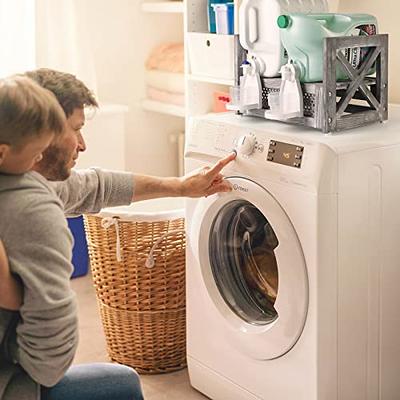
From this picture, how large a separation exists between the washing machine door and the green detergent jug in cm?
34

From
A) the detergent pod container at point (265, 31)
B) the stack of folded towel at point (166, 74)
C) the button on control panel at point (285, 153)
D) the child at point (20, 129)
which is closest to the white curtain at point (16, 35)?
the stack of folded towel at point (166, 74)

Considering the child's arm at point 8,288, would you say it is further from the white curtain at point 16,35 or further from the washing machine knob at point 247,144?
the white curtain at point 16,35

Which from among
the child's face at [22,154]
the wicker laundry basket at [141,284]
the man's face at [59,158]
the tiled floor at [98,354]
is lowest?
the tiled floor at [98,354]

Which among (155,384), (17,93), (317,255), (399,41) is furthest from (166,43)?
(17,93)

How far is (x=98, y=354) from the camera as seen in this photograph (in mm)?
2889

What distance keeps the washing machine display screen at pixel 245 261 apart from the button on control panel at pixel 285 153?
0.65 feet

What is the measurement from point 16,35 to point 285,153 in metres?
1.65

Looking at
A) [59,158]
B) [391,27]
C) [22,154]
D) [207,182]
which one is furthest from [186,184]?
[391,27]

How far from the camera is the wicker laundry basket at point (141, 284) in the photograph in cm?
259

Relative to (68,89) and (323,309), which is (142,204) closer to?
(323,309)

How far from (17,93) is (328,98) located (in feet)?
3.09

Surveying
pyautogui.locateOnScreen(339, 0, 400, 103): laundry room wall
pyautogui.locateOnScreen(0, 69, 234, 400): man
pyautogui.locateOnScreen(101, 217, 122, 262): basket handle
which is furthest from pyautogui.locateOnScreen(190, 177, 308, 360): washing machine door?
pyautogui.locateOnScreen(339, 0, 400, 103): laundry room wall

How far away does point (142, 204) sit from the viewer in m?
3.03

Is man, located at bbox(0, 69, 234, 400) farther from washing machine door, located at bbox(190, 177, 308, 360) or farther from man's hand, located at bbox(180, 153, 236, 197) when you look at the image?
washing machine door, located at bbox(190, 177, 308, 360)
